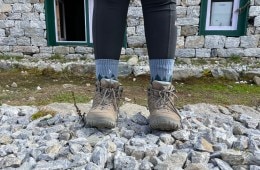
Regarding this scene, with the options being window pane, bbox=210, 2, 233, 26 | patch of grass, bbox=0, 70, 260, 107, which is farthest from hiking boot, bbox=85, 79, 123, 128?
window pane, bbox=210, 2, 233, 26

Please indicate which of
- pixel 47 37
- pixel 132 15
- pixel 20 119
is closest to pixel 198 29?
pixel 132 15

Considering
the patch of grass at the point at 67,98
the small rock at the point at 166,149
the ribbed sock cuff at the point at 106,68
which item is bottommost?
the patch of grass at the point at 67,98

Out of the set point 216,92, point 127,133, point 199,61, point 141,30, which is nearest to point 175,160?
point 127,133

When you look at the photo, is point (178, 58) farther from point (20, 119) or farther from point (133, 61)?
point (20, 119)

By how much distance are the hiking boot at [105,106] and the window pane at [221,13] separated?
351 cm

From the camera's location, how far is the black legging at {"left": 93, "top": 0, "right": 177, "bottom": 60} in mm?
1229

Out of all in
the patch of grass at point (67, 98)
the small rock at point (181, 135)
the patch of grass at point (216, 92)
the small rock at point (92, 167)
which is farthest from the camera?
the patch of grass at point (216, 92)

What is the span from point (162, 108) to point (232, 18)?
3577mm

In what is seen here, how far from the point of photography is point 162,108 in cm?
125

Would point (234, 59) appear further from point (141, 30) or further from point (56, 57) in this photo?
point (56, 57)

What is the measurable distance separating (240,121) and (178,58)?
2.91 m

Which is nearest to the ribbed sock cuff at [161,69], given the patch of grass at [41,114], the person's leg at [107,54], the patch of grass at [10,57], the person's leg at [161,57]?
the person's leg at [161,57]

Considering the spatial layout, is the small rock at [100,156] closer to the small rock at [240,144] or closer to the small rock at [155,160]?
the small rock at [155,160]

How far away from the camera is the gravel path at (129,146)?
990 millimetres
